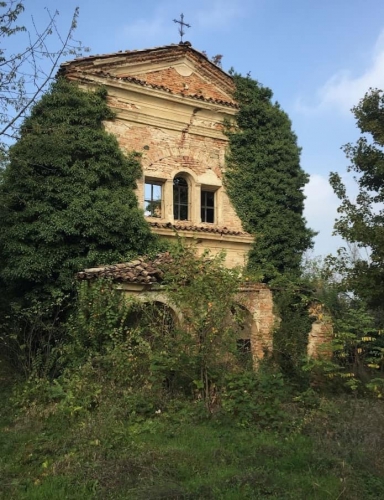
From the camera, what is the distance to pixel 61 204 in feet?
38.7

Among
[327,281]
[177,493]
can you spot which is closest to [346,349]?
[327,281]

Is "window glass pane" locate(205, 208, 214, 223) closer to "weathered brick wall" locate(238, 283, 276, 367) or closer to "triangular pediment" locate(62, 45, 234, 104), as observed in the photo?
"weathered brick wall" locate(238, 283, 276, 367)

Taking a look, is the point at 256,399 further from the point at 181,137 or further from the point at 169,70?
the point at 169,70

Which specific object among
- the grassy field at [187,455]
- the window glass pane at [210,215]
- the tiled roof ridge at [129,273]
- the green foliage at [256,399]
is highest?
the window glass pane at [210,215]

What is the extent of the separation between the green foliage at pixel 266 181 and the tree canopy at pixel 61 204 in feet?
12.3

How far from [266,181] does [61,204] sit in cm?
632

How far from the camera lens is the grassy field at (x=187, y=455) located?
554cm

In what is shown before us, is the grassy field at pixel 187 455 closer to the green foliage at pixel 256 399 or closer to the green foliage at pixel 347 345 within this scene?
the green foliage at pixel 256 399

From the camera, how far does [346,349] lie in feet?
41.1

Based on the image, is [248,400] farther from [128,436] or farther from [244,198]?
[244,198]

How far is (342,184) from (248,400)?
23.4 ft

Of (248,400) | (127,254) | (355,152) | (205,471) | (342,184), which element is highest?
(355,152)

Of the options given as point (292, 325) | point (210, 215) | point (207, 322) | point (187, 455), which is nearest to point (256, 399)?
point (207, 322)

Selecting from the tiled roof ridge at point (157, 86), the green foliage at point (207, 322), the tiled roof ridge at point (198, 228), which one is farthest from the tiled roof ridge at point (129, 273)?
the tiled roof ridge at point (157, 86)
